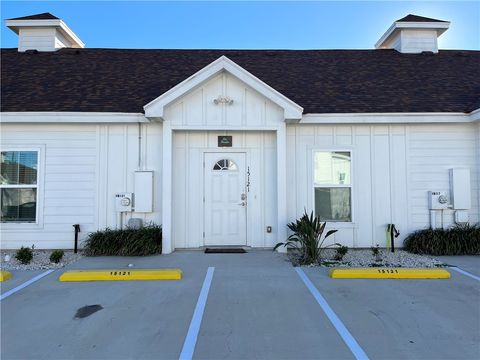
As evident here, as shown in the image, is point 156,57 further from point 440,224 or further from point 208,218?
point 440,224

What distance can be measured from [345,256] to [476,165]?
414 cm

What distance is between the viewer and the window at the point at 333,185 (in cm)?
790

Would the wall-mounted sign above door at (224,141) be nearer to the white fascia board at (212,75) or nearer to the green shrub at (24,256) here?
the white fascia board at (212,75)

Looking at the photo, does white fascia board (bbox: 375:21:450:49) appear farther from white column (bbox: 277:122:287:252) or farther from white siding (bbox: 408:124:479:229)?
white column (bbox: 277:122:287:252)

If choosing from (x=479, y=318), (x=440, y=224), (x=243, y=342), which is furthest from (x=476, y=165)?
(x=243, y=342)

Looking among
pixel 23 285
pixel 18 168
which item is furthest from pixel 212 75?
pixel 23 285

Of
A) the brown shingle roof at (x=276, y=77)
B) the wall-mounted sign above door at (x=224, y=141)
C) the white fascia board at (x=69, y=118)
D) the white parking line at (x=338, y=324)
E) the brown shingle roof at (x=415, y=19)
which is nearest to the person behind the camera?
the white parking line at (x=338, y=324)

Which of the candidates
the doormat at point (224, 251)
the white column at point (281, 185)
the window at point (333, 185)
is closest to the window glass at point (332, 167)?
the window at point (333, 185)

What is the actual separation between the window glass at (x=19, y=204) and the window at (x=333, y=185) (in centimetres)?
672

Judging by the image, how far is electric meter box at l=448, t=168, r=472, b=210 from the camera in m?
7.71

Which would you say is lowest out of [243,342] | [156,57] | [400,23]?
[243,342]

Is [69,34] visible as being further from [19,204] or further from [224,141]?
[224,141]

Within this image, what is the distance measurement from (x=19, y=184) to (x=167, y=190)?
3.58 meters

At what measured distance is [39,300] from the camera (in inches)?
177
